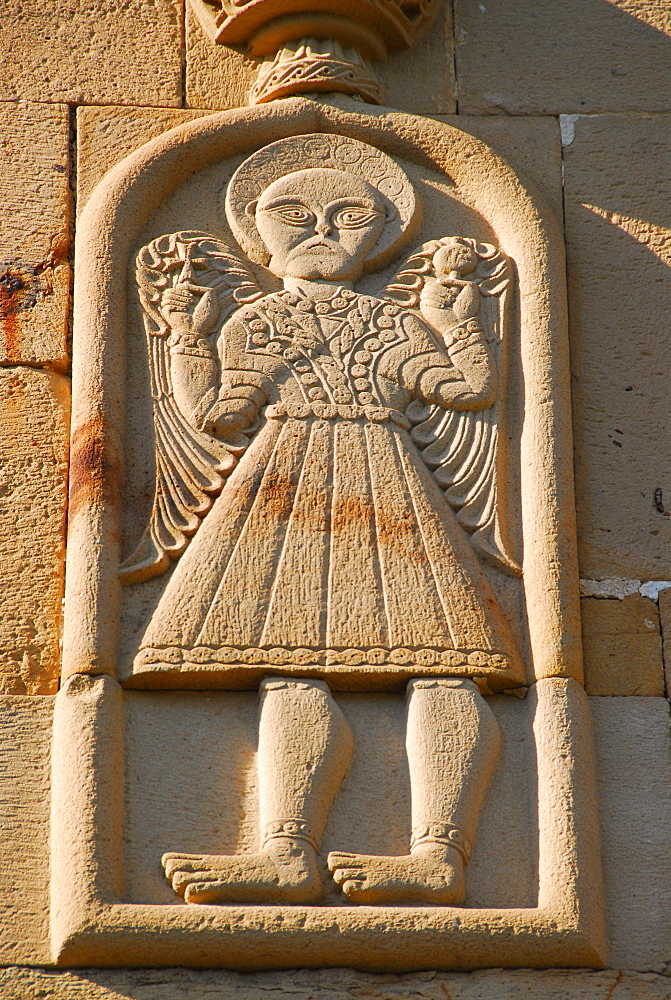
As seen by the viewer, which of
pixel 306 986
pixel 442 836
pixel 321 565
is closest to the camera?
pixel 306 986

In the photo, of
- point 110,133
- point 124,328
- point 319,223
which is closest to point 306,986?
point 124,328

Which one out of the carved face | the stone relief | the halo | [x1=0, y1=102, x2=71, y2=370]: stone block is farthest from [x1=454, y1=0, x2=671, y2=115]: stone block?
[x1=0, y1=102, x2=71, y2=370]: stone block

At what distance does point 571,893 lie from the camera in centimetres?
348

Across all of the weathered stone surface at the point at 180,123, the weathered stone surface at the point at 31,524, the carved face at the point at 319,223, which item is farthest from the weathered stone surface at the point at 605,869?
the weathered stone surface at the point at 180,123

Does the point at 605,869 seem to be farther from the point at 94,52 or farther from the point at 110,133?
the point at 94,52

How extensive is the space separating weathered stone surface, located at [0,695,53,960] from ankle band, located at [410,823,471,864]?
856mm

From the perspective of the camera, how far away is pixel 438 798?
3566mm

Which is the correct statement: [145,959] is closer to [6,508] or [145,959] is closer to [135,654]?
[135,654]

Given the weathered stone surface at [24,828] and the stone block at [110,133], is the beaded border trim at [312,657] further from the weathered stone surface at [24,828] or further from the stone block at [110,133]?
the stone block at [110,133]

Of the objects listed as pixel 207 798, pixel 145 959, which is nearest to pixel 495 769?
pixel 207 798

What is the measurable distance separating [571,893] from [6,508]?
1692 millimetres

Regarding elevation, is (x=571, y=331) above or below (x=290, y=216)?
below

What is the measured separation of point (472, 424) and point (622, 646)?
2.27 ft

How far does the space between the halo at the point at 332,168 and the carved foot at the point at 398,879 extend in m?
1.65
